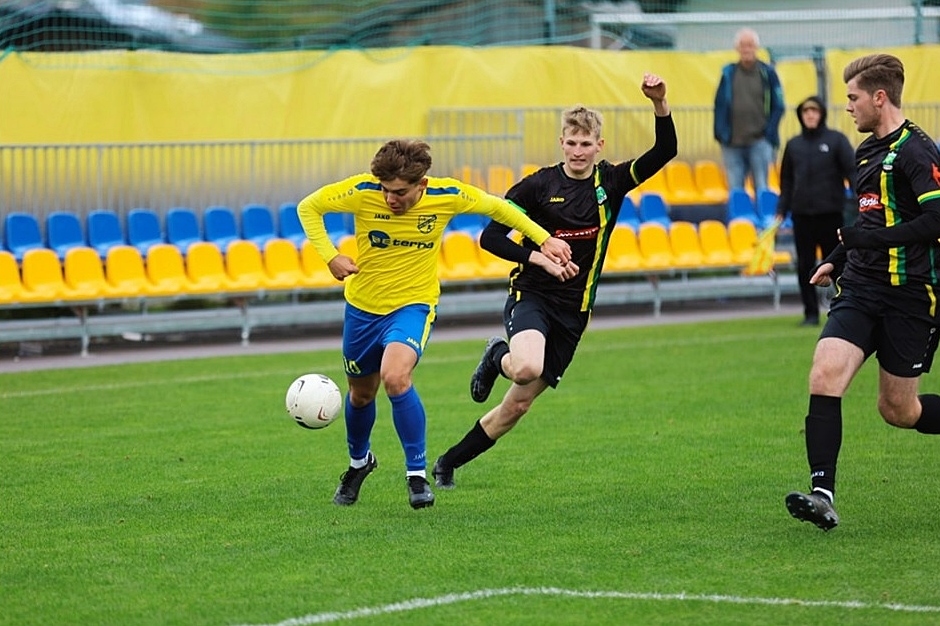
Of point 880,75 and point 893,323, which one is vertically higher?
point 880,75

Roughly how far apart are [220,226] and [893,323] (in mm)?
10692

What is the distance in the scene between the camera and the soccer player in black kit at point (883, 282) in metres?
7.00

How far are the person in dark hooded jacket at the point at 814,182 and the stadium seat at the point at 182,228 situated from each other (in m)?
6.22

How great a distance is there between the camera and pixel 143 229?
1622 centimetres

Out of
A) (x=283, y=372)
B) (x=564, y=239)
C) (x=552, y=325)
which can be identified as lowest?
(x=283, y=372)

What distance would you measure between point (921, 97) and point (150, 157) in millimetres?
11320

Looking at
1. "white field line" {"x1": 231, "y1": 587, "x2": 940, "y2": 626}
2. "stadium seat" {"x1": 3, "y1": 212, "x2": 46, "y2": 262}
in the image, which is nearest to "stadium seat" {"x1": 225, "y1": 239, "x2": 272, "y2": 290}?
"stadium seat" {"x1": 3, "y1": 212, "x2": 46, "y2": 262}

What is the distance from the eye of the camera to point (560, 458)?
9422 mm

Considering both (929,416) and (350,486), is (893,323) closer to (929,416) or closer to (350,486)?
(929,416)

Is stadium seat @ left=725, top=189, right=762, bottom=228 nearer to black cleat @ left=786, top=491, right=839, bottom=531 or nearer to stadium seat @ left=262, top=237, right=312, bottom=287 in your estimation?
stadium seat @ left=262, top=237, right=312, bottom=287

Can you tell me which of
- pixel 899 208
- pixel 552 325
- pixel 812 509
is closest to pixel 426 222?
pixel 552 325

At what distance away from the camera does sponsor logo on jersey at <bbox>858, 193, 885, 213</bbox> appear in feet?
23.5

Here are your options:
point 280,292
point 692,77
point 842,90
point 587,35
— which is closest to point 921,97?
point 842,90

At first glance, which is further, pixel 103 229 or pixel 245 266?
pixel 245 266
